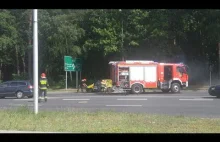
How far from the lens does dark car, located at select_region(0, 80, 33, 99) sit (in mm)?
29375

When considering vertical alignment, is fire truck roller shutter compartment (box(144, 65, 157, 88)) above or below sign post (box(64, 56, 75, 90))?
below

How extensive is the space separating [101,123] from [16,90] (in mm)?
17734

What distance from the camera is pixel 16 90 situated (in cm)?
2950

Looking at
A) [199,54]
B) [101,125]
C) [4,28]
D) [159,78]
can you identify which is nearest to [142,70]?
[159,78]

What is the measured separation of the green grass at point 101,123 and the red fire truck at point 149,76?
17816mm

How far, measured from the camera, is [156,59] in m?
42.7

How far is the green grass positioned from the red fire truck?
1782 cm

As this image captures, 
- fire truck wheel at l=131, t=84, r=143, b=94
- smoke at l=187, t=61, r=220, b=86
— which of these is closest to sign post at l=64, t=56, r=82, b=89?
fire truck wheel at l=131, t=84, r=143, b=94

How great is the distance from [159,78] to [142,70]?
1.51 metres

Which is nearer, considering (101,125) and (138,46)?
(101,125)

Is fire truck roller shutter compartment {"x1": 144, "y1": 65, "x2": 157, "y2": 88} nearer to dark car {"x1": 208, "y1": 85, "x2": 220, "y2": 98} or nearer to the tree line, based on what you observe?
dark car {"x1": 208, "y1": 85, "x2": 220, "y2": 98}

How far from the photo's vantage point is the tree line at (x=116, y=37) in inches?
1590
